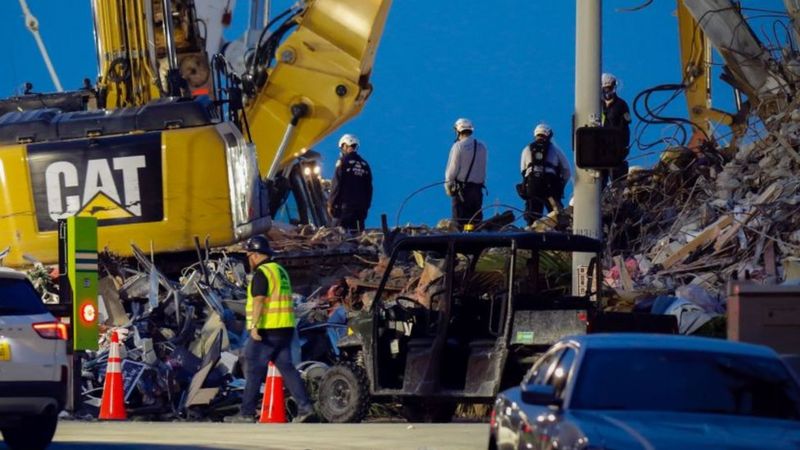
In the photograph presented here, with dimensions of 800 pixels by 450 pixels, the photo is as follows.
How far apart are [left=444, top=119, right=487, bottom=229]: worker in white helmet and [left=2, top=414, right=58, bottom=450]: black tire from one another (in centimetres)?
1300

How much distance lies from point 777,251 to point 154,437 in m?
8.22

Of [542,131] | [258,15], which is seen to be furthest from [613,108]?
A: [258,15]

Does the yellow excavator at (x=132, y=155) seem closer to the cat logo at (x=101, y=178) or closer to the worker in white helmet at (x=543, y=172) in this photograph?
the cat logo at (x=101, y=178)

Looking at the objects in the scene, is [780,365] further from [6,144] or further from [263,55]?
[263,55]

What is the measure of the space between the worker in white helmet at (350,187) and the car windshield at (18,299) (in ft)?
50.1

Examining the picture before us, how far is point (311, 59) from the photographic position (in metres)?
30.5

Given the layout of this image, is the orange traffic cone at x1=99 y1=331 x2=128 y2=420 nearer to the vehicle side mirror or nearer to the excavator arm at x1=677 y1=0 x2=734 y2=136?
the vehicle side mirror

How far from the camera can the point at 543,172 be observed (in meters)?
28.6

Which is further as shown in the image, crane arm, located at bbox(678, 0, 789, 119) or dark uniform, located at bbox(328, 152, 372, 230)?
dark uniform, located at bbox(328, 152, 372, 230)

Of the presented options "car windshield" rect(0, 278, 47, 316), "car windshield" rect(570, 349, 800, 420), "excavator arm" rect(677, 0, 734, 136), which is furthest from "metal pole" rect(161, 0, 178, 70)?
"car windshield" rect(570, 349, 800, 420)

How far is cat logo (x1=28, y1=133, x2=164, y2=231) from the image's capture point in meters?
26.1

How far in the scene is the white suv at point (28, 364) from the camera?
50.9ft

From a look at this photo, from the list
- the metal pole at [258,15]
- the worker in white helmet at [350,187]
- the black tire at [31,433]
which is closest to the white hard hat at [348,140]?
the worker in white helmet at [350,187]

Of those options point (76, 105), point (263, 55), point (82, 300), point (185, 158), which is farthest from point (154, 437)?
point (263, 55)
